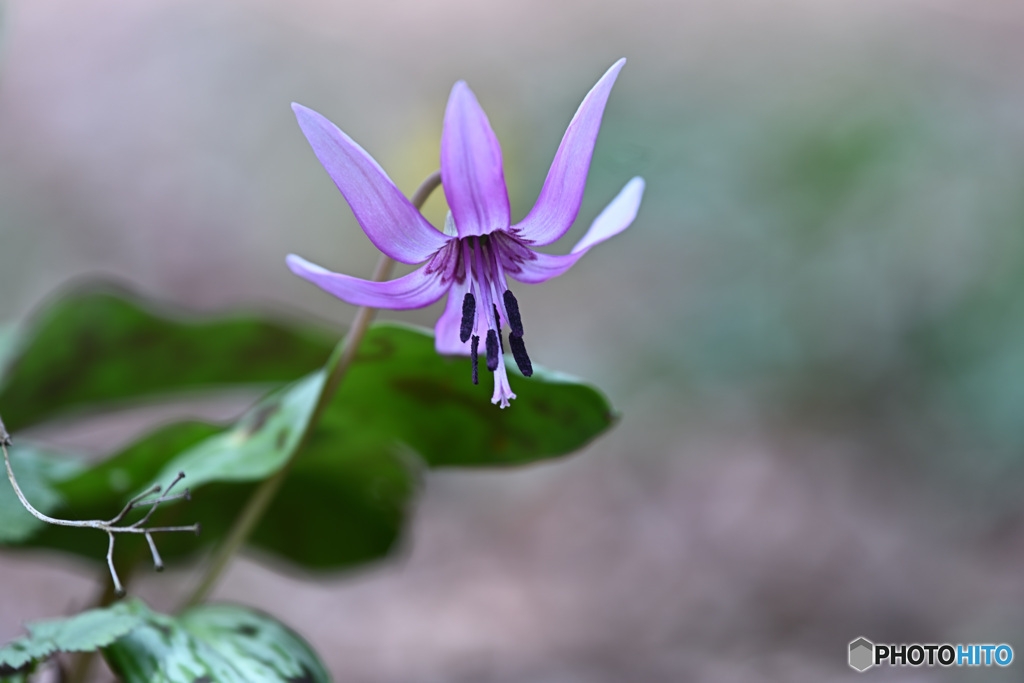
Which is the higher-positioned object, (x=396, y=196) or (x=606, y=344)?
(x=606, y=344)

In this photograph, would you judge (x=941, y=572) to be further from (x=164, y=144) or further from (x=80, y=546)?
(x=164, y=144)

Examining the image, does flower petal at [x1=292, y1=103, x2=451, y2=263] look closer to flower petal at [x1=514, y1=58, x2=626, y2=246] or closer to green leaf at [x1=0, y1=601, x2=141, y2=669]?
flower petal at [x1=514, y1=58, x2=626, y2=246]

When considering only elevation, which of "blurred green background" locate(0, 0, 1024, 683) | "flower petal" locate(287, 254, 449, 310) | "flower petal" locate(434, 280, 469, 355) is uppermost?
"blurred green background" locate(0, 0, 1024, 683)

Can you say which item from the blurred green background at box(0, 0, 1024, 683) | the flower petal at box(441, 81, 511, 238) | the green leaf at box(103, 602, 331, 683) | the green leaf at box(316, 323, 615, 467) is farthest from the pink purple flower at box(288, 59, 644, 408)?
the blurred green background at box(0, 0, 1024, 683)

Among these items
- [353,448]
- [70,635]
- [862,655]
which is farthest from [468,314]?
[862,655]

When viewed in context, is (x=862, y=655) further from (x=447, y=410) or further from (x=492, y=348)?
(x=492, y=348)

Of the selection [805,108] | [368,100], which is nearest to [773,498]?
[805,108]
